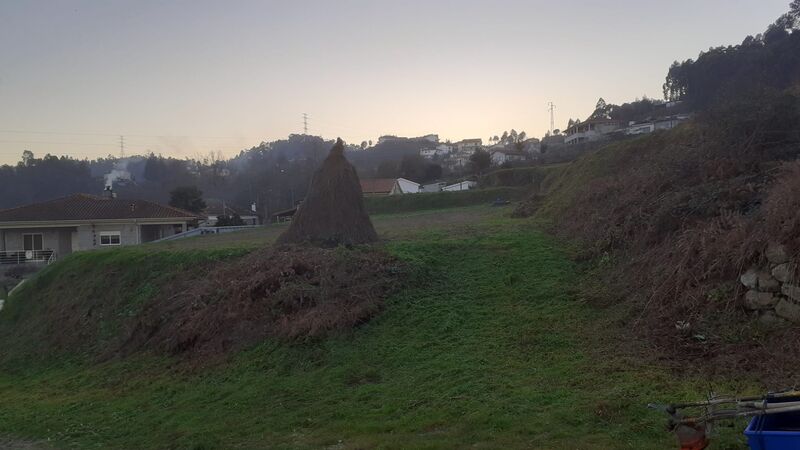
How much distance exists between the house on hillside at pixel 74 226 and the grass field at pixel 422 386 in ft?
81.2

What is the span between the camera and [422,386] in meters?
8.38

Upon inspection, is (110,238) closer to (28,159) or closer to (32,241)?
(32,241)

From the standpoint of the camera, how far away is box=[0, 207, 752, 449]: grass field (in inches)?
256

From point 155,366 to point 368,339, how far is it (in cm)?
482

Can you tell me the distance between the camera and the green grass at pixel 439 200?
42094mm

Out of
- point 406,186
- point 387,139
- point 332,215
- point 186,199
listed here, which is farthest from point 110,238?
point 387,139

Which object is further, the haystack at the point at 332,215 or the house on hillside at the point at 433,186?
the house on hillside at the point at 433,186

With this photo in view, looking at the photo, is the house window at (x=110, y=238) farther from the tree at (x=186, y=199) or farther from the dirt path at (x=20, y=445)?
the dirt path at (x=20, y=445)

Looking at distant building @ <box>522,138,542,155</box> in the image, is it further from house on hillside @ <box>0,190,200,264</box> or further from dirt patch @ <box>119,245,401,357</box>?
dirt patch @ <box>119,245,401,357</box>

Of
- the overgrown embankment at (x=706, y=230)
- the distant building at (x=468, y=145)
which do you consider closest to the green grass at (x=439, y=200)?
the overgrown embankment at (x=706, y=230)

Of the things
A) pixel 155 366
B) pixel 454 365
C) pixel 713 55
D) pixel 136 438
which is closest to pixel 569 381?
pixel 454 365

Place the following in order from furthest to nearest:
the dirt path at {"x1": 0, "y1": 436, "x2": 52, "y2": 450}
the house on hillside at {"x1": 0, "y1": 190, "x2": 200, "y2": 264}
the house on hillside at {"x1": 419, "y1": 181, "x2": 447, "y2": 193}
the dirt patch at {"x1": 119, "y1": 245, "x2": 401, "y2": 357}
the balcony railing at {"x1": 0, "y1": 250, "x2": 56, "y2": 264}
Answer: the house on hillside at {"x1": 419, "y1": 181, "x2": 447, "y2": 193} < the house on hillside at {"x1": 0, "y1": 190, "x2": 200, "y2": 264} < the balcony railing at {"x1": 0, "y1": 250, "x2": 56, "y2": 264} < the dirt patch at {"x1": 119, "y1": 245, "x2": 401, "y2": 357} < the dirt path at {"x1": 0, "y1": 436, "x2": 52, "y2": 450}

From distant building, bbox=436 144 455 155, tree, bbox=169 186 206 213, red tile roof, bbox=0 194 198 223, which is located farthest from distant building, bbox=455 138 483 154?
red tile roof, bbox=0 194 198 223

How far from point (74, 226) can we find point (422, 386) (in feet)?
114
